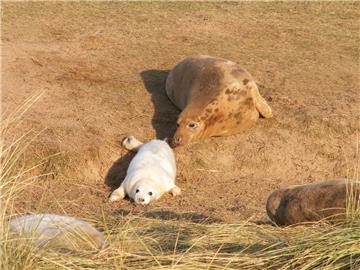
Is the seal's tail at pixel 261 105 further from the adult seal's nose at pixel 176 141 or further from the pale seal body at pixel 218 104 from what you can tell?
the adult seal's nose at pixel 176 141

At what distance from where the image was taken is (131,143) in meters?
9.04

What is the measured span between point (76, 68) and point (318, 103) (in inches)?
126

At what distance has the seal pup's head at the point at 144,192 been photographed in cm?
805

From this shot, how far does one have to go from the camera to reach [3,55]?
36.1ft

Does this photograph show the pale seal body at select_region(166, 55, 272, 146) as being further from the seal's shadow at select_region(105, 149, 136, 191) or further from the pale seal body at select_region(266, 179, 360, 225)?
the pale seal body at select_region(266, 179, 360, 225)

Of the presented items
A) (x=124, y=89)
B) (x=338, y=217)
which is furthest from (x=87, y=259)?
(x=124, y=89)

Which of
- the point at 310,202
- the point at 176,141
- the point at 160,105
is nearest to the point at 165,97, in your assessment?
the point at 160,105

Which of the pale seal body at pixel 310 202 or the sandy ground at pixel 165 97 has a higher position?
the pale seal body at pixel 310 202

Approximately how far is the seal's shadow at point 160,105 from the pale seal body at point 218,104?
213 millimetres

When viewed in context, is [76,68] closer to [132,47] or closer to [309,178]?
[132,47]

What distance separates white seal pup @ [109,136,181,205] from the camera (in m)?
8.15

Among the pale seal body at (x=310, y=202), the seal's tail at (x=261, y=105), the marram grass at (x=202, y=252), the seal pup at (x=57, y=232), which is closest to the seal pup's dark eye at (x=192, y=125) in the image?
the seal's tail at (x=261, y=105)

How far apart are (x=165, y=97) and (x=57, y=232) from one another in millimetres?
5610

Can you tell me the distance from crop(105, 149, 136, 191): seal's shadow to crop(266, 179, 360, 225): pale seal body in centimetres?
259
